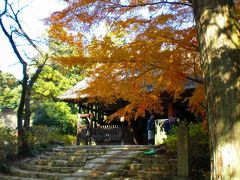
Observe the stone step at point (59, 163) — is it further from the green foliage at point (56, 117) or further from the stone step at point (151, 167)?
the green foliage at point (56, 117)

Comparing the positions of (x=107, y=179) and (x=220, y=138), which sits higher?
(x=220, y=138)

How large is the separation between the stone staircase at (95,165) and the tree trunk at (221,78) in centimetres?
542

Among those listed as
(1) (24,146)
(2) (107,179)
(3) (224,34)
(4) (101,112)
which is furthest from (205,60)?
(4) (101,112)

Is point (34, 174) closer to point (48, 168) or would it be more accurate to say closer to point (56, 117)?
point (48, 168)

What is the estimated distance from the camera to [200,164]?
8930mm

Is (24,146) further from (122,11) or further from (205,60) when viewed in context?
(205,60)

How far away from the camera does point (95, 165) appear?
10773 mm

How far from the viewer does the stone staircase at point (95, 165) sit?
31.6 feet

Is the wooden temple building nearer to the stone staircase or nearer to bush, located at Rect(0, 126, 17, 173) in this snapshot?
the stone staircase

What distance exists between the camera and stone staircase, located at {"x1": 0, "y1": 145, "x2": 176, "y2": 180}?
9.64 meters

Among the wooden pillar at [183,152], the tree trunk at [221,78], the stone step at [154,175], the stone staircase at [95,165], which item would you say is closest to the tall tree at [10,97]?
the stone staircase at [95,165]

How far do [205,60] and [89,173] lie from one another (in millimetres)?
6914

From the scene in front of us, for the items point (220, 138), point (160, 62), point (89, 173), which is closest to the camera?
point (220, 138)

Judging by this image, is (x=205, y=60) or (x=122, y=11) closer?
(x=205, y=60)
